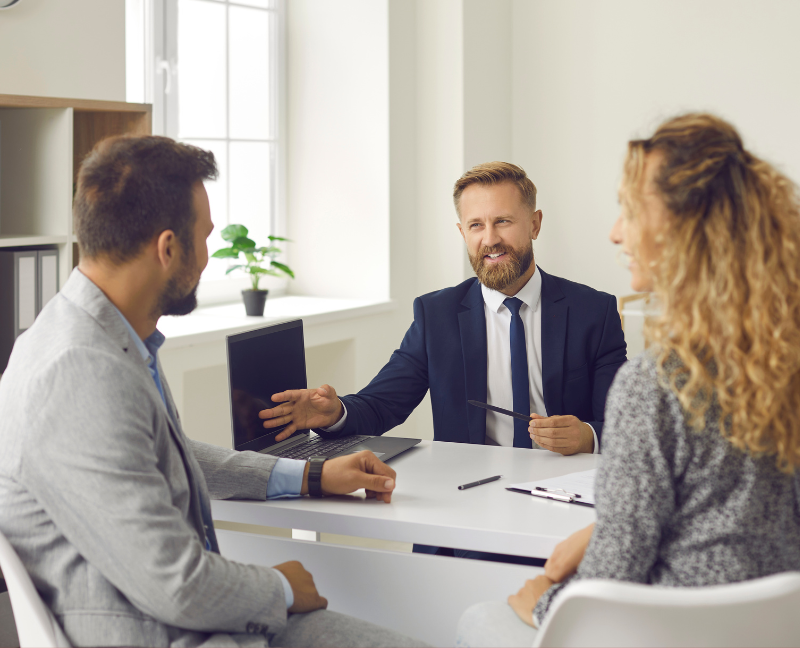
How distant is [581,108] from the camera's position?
4.34 metres

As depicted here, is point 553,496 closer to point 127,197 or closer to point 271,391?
point 271,391

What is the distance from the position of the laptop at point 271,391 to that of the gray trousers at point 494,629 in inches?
21.5

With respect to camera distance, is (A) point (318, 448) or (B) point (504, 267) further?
(B) point (504, 267)

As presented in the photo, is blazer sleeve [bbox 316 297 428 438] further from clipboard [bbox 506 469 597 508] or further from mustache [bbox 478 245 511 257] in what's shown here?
clipboard [bbox 506 469 597 508]

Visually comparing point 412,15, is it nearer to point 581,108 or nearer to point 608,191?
point 581,108

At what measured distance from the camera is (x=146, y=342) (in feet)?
4.37

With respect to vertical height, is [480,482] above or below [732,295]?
below

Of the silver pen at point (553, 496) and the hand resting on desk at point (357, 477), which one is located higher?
the hand resting on desk at point (357, 477)

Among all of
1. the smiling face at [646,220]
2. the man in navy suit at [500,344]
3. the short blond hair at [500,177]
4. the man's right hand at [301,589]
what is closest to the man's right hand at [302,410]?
the man in navy suit at [500,344]

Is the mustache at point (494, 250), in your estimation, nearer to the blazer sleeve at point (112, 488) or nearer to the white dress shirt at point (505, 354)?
the white dress shirt at point (505, 354)

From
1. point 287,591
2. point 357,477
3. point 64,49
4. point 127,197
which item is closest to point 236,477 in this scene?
point 357,477

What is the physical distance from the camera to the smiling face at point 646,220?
101 centimetres

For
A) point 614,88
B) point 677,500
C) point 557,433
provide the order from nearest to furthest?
point 677,500, point 557,433, point 614,88

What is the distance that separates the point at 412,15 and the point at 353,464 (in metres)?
3.01
